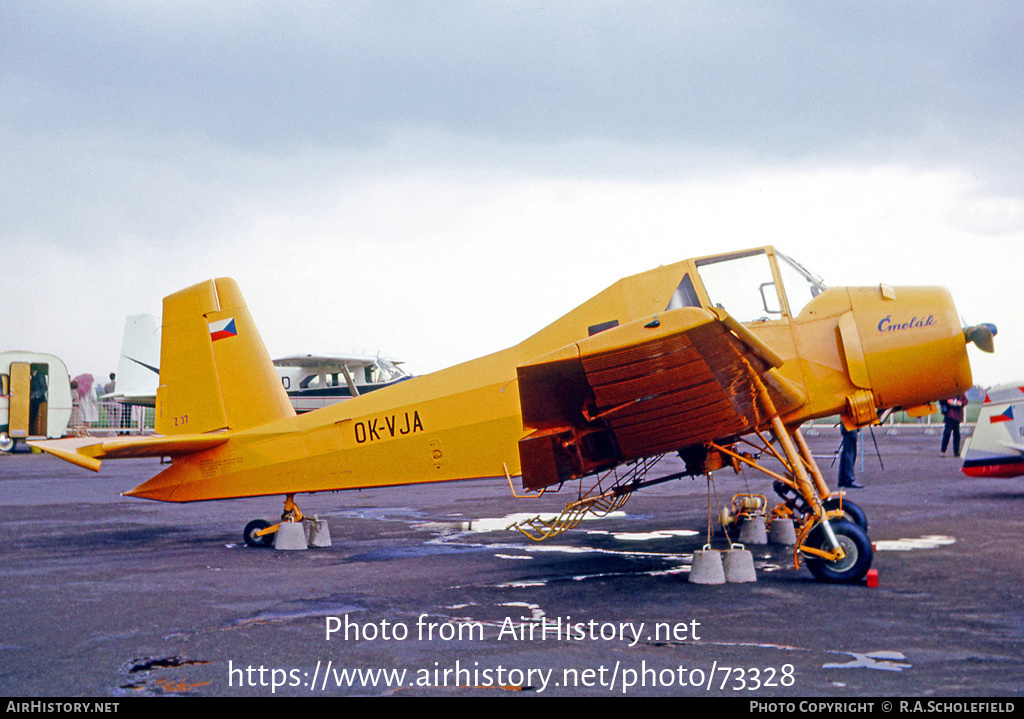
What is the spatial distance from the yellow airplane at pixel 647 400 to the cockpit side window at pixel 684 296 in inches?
0.5

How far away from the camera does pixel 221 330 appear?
8961mm

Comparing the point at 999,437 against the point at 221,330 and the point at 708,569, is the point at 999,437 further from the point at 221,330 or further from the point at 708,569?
the point at 221,330

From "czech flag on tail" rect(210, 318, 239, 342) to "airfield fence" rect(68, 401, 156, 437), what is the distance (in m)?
35.7

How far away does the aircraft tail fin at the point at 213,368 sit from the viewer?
28.0 feet

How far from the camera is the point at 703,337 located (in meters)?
5.01

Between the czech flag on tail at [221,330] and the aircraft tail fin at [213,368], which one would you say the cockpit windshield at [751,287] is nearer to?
the aircraft tail fin at [213,368]

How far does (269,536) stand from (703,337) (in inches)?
240

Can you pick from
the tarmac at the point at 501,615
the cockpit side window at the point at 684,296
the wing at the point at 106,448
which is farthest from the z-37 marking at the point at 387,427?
the cockpit side window at the point at 684,296

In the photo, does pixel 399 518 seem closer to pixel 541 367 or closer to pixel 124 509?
pixel 124 509

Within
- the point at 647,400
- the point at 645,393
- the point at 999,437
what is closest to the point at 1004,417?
the point at 999,437

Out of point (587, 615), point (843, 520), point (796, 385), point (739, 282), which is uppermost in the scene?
point (739, 282)

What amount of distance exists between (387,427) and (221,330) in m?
2.85
